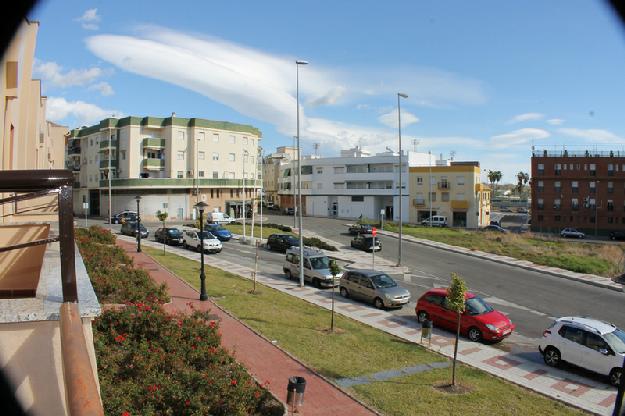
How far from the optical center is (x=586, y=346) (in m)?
13.9

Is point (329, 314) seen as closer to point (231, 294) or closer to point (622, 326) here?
point (231, 294)

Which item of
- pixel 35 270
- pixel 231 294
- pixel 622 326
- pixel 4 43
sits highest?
pixel 4 43

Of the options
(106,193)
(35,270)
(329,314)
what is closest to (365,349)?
(329,314)

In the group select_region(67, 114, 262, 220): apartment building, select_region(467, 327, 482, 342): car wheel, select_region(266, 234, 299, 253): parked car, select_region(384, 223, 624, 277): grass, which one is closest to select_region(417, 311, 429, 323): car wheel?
select_region(467, 327, 482, 342): car wheel

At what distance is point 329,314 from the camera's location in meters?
18.9

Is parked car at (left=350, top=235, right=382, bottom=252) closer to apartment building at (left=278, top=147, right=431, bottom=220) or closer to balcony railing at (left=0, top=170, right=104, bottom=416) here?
apartment building at (left=278, top=147, right=431, bottom=220)

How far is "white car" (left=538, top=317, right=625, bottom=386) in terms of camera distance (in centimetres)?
1329

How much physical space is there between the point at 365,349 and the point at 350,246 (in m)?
29.6

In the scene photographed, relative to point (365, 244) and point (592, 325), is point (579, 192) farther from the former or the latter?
point (592, 325)

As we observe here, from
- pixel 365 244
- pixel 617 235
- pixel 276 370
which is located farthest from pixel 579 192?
pixel 276 370

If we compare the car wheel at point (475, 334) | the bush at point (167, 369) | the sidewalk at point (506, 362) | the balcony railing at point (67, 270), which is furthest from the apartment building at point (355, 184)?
the balcony railing at point (67, 270)

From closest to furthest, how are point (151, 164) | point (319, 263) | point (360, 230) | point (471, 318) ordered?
point (471, 318)
point (319, 263)
point (360, 230)
point (151, 164)

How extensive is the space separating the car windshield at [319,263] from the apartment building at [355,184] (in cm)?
4565

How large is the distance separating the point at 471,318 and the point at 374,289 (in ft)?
17.0
